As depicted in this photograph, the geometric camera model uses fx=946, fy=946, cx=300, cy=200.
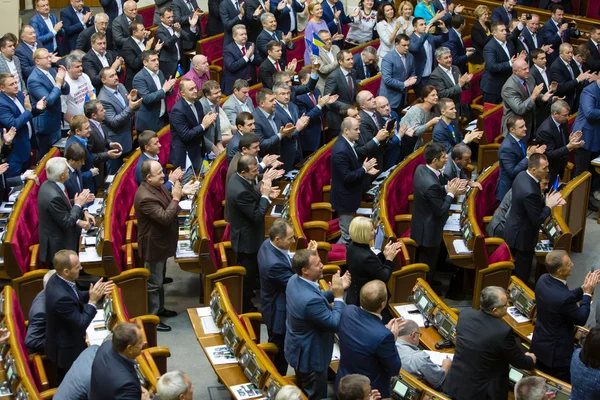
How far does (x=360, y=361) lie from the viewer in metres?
4.72

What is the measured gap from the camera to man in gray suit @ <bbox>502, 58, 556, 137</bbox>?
340 inches

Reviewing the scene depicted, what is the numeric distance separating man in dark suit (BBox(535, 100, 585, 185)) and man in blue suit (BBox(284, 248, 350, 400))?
10.6 feet

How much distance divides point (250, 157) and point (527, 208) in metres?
1.95

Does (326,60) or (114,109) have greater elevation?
(326,60)

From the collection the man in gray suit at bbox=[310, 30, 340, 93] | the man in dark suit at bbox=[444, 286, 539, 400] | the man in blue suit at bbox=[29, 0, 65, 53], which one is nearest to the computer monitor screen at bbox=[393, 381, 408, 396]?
the man in dark suit at bbox=[444, 286, 539, 400]

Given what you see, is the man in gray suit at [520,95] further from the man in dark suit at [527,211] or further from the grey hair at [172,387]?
the grey hair at [172,387]

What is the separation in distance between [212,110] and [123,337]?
396 cm

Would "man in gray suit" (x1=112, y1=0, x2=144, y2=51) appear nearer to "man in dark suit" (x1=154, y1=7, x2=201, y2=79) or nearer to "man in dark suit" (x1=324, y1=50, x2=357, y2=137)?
"man in dark suit" (x1=154, y1=7, x2=201, y2=79)

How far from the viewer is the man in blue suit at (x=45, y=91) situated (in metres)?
8.21

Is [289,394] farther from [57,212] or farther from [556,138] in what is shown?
[556,138]

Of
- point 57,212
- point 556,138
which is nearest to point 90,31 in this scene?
point 57,212

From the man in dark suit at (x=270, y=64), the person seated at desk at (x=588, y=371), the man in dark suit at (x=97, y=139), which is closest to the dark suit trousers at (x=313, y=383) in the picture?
the person seated at desk at (x=588, y=371)

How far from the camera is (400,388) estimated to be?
4867mm

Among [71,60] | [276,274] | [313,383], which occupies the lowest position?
[313,383]
